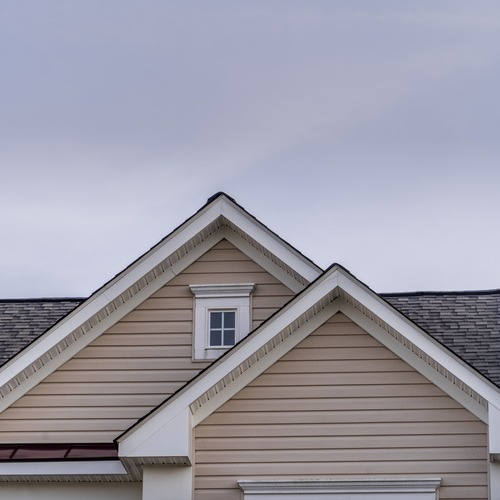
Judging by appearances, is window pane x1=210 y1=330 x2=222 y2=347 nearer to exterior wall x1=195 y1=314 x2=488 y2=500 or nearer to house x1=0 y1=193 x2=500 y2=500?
house x1=0 y1=193 x2=500 y2=500

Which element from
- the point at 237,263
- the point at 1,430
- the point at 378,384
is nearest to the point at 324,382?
the point at 378,384

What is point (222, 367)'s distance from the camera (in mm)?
13242

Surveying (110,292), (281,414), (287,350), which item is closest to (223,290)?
(110,292)

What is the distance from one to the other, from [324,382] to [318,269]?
2.10 metres

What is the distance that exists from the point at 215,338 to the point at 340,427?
2815 millimetres

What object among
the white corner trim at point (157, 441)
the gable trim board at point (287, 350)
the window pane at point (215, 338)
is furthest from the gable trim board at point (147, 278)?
the white corner trim at point (157, 441)

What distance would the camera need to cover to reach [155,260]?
1548 cm

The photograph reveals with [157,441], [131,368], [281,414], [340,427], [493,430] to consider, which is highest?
[131,368]

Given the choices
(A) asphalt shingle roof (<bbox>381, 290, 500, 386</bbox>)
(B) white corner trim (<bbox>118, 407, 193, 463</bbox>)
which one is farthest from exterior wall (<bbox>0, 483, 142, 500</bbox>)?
(A) asphalt shingle roof (<bbox>381, 290, 500, 386</bbox>)

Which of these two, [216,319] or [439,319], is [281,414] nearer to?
[216,319]

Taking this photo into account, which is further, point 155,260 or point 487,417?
point 155,260

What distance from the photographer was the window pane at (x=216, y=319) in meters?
15.7

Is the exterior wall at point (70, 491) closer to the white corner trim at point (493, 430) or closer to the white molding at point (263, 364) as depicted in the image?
the white molding at point (263, 364)

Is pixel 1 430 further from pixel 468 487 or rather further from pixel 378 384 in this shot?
pixel 468 487
